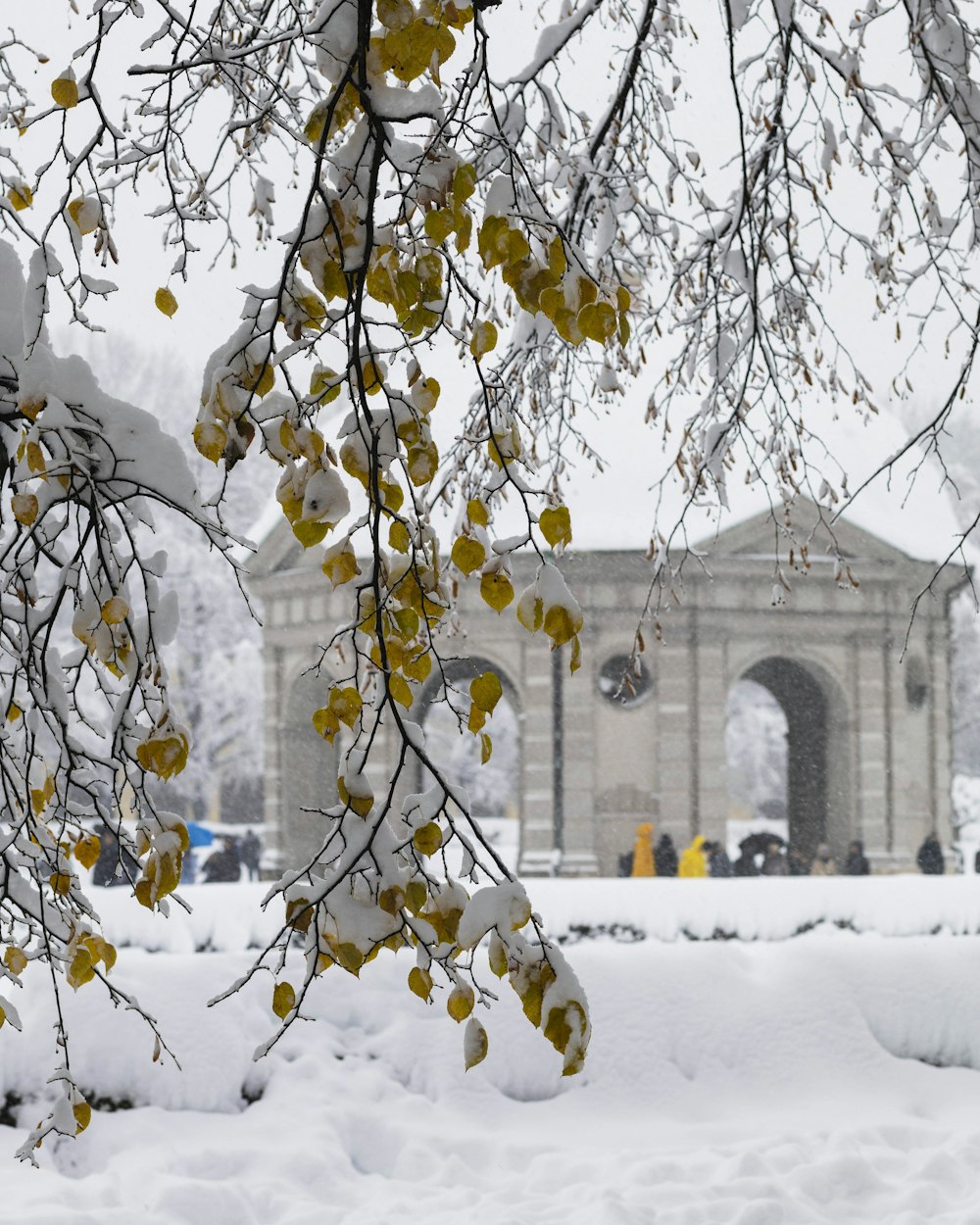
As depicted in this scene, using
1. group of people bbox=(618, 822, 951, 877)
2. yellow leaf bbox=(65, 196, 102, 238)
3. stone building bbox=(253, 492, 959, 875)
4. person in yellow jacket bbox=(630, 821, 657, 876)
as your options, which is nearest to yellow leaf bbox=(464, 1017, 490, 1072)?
yellow leaf bbox=(65, 196, 102, 238)

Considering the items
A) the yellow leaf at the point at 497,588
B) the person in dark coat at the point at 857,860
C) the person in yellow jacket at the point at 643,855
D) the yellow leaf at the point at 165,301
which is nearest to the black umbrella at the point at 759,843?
the person in dark coat at the point at 857,860

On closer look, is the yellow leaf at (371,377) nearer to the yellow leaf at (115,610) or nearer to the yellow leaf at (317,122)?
the yellow leaf at (317,122)

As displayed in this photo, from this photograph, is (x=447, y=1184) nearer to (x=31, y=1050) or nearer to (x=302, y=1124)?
(x=302, y=1124)

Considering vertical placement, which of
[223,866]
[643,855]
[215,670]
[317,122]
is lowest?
[223,866]

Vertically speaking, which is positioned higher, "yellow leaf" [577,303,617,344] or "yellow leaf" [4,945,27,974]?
"yellow leaf" [577,303,617,344]

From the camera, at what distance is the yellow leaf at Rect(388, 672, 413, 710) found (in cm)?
212

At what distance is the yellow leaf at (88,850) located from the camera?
3203 mm

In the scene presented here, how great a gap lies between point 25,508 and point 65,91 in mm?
906

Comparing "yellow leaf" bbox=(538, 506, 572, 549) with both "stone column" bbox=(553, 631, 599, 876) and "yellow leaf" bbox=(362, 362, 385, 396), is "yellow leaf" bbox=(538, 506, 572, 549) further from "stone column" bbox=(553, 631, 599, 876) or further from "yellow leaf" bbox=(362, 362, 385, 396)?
"stone column" bbox=(553, 631, 599, 876)

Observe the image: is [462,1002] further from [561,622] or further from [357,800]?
[561,622]

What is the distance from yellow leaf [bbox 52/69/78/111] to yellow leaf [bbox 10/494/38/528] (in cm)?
85

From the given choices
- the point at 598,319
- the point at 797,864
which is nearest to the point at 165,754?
the point at 598,319

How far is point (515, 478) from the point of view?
2.14 meters

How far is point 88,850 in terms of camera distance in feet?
10.7
